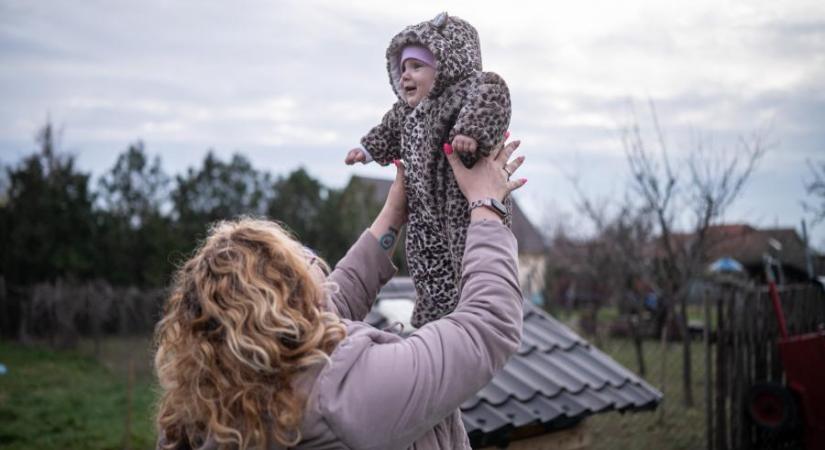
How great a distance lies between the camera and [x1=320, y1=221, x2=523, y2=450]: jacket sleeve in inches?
57.2

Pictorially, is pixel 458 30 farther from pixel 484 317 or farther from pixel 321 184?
pixel 321 184

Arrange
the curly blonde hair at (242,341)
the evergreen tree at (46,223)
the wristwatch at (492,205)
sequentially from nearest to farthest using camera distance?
the curly blonde hair at (242,341) → the wristwatch at (492,205) → the evergreen tree at (46,223)

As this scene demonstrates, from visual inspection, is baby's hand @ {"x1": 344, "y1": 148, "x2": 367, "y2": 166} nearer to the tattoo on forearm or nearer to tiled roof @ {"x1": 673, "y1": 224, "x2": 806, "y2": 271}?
the tattoo on forearm

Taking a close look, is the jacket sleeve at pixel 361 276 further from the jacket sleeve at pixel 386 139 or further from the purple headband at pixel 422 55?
the purple headband at pixel 422 55

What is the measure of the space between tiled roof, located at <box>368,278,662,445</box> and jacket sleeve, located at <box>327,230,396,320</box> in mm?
1433

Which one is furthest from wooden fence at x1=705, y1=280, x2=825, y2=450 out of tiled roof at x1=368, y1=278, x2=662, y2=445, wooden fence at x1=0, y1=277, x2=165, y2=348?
wooden fence at x1=0, y1=277, x2=165, y2=348

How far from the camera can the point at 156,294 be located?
16516 millimetres

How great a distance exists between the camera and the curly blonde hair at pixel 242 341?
144 cm

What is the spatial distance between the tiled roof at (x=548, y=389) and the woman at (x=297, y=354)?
190 centimetres

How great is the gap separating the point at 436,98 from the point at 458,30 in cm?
20

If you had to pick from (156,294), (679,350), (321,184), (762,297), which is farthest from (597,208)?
(156,294)

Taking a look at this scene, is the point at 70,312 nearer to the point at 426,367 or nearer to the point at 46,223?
the point at 46,223

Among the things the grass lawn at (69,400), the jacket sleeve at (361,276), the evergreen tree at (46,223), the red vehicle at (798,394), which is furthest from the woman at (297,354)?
the evergreen tree at (46,223)

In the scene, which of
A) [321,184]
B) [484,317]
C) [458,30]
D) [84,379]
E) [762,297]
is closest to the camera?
[484,317]
